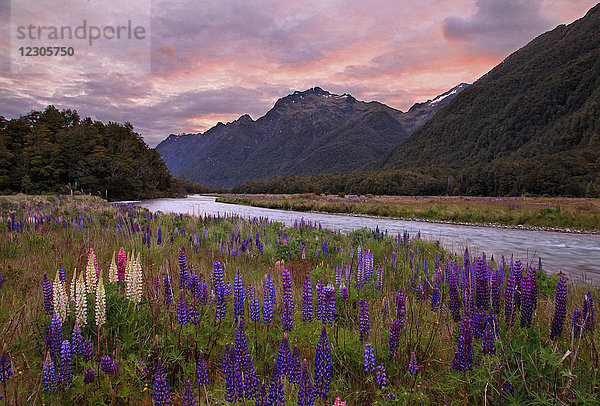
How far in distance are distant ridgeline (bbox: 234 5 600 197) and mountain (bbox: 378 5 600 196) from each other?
10.6 inches

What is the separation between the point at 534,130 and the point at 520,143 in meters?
8.91

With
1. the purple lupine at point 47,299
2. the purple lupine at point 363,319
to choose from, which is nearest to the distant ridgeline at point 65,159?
the purple lupine at point 47,299

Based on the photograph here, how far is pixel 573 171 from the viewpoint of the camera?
71.2 meters

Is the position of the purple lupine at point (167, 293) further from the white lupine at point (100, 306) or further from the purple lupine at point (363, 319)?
the purple lupine at point (363, 319)

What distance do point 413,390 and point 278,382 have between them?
124cm

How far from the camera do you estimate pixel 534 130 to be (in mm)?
145500

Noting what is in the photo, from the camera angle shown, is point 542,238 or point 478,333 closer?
point 478,333

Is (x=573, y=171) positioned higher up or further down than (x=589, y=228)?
higher up

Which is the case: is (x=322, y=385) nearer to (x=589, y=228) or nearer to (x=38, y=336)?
(x=38, y=336)

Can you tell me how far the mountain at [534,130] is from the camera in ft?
248

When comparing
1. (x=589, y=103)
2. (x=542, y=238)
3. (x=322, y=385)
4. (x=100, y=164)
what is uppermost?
(x=589, y=103)

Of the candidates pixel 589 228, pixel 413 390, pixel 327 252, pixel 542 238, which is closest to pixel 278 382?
pixel 413 390

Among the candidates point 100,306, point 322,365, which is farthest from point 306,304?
point 100,306

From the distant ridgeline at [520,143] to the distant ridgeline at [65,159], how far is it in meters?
58.0
